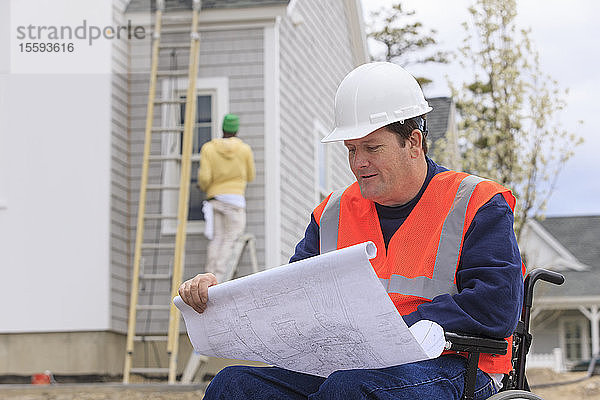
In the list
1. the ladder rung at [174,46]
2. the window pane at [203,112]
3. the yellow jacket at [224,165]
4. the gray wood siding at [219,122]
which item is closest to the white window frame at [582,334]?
the gray wood siding at [219,122]

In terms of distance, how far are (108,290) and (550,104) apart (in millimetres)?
6728

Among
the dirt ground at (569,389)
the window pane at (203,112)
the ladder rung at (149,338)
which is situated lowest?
the dirt ground at (569,389)

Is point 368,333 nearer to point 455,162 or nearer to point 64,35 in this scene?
point 64,35

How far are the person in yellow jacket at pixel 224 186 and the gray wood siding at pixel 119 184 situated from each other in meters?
0.90

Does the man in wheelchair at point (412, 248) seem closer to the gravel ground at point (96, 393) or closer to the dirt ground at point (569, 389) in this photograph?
the gravel ground at point (96, 393)

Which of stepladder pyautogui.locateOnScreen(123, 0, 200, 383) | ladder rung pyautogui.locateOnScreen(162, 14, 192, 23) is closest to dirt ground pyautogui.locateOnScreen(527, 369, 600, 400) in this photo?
stepladder pyautogui.locateOnScreen(123, 0, 200, 383)

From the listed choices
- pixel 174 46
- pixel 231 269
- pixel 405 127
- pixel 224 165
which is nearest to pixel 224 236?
pixel 231 269

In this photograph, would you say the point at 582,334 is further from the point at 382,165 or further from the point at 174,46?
the point at 382,165

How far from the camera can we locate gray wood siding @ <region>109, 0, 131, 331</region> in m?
9.80

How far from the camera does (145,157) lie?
9.80m

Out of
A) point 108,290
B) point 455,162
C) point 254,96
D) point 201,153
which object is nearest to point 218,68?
point 254,96

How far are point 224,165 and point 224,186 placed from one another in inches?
8.6

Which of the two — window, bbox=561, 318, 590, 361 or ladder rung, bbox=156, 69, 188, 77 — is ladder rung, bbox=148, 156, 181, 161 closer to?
ladder rung, bbox=156, 69, 188, 77

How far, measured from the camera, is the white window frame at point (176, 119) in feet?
34.0
